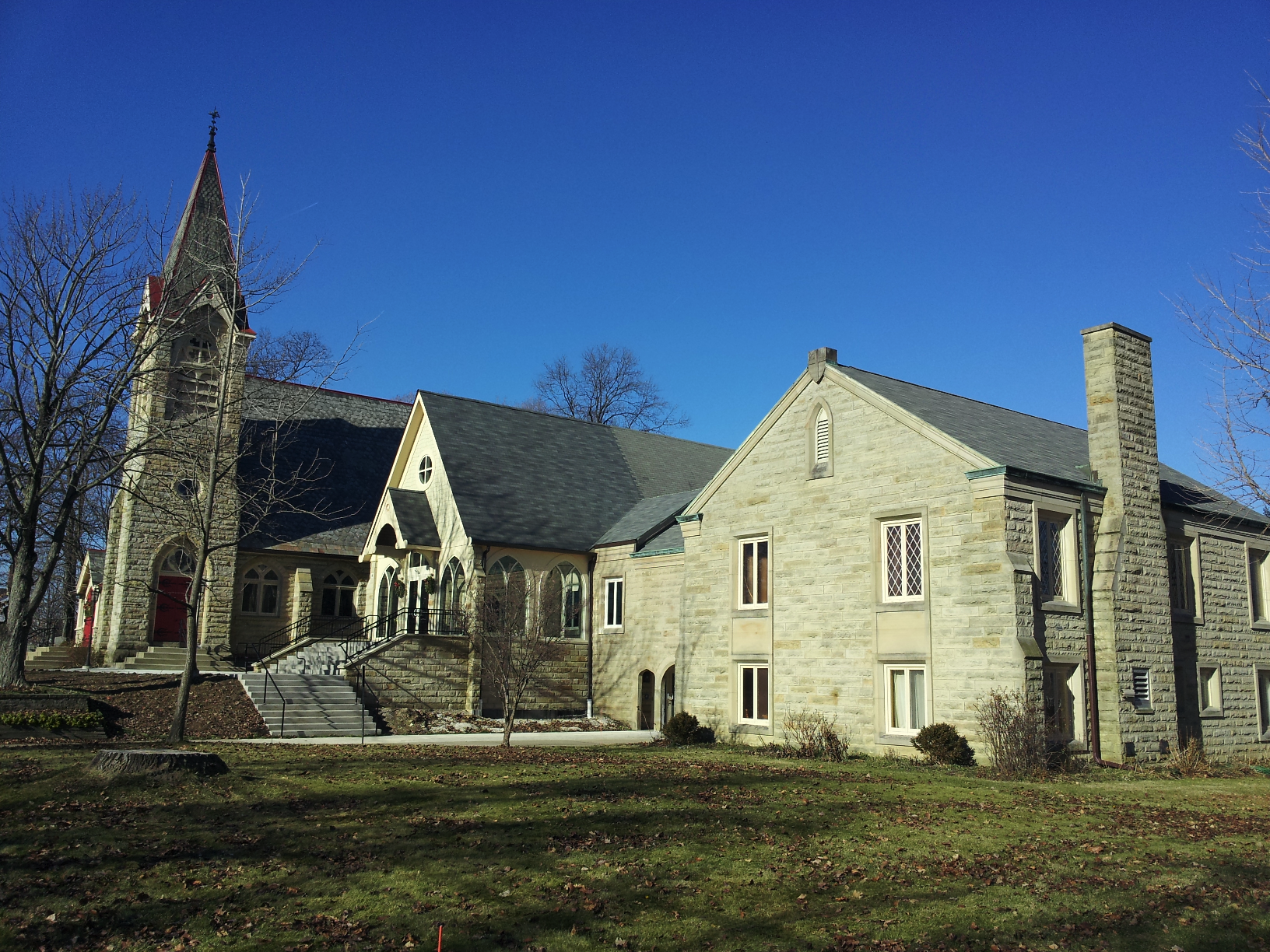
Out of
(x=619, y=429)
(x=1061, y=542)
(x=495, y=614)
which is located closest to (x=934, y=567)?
(x=1061, y=542)

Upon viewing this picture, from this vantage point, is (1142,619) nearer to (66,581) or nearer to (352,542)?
(352,542)

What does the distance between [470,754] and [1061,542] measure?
12.5m

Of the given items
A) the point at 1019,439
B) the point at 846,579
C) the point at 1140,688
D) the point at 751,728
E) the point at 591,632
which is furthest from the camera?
the point at 591,632

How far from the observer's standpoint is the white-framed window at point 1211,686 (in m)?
23.7

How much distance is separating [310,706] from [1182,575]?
69.3ft

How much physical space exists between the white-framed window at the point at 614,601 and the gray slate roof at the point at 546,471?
4.48 ft

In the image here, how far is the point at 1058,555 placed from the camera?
67.2 ft

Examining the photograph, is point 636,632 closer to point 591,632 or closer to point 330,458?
point 591,632

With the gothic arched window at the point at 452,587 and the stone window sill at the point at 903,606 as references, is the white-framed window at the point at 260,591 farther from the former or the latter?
the stone window sill at the point at 903,606

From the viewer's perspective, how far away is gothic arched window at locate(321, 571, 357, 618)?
35844 mm

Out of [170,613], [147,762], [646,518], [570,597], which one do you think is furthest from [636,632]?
[147,762]

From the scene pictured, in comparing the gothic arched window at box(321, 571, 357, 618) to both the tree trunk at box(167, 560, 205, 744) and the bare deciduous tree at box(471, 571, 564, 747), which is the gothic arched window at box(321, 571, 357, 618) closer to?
the bare deciduous tree at box(471, 571, 564, 747)

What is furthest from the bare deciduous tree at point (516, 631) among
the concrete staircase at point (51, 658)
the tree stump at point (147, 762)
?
the concrete staircase at point (51, 658)

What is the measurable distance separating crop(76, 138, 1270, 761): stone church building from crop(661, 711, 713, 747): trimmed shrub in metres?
0.89
